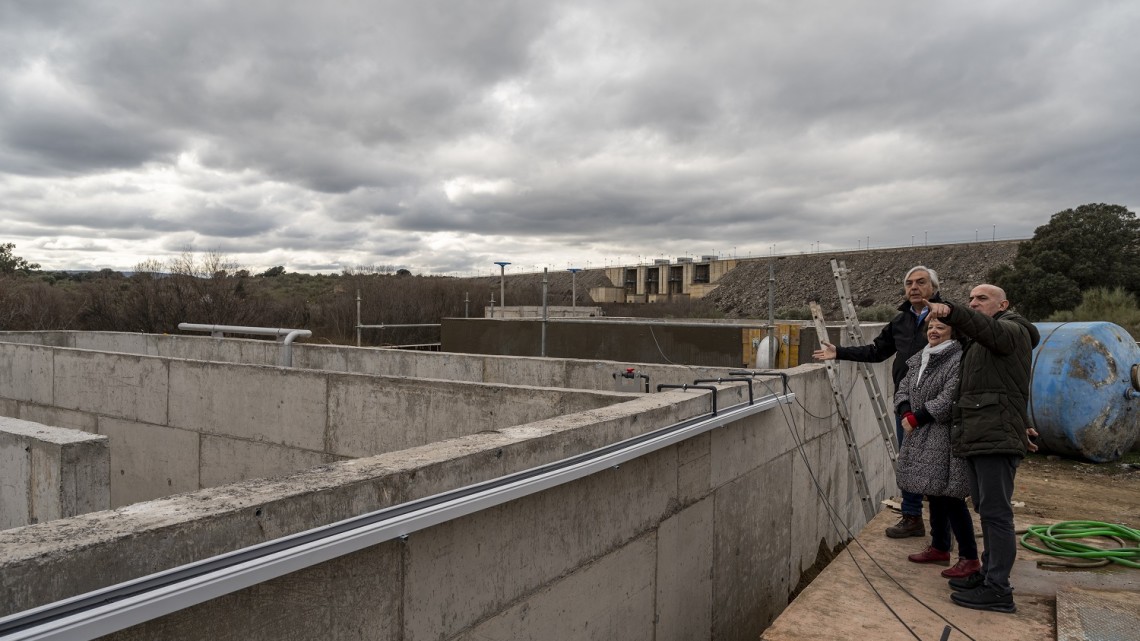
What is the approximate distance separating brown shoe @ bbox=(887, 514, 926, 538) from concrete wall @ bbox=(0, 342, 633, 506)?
222 cm

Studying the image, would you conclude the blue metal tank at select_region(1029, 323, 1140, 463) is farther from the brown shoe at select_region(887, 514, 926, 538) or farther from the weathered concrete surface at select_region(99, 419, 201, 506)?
the weathered concrete surface at select_region(99, 419, 201, 506)

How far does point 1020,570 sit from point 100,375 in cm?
977

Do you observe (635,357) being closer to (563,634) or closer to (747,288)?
(563,634)

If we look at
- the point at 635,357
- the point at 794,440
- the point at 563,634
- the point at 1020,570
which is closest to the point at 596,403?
the point at 794,440

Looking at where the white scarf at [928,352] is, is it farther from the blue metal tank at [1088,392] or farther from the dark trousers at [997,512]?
the blue metal tank at [1088,392]

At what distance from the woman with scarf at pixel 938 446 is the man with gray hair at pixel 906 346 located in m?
0.59

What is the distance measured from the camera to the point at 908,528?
17.5ft

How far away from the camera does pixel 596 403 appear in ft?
18.7

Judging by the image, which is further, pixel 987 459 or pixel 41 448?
pixel 41 448

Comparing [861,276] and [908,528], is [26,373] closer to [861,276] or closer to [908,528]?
[908,528]

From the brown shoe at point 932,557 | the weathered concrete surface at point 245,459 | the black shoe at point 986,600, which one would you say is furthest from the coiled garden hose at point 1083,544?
the weathered concrete surface at point 245,459

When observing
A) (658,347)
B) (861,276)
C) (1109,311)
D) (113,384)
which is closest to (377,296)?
(658,347)

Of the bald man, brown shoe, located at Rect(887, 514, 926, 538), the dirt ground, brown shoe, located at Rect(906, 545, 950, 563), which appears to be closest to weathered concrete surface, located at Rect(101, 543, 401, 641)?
the bald man

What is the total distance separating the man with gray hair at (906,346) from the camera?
5.07 meters
